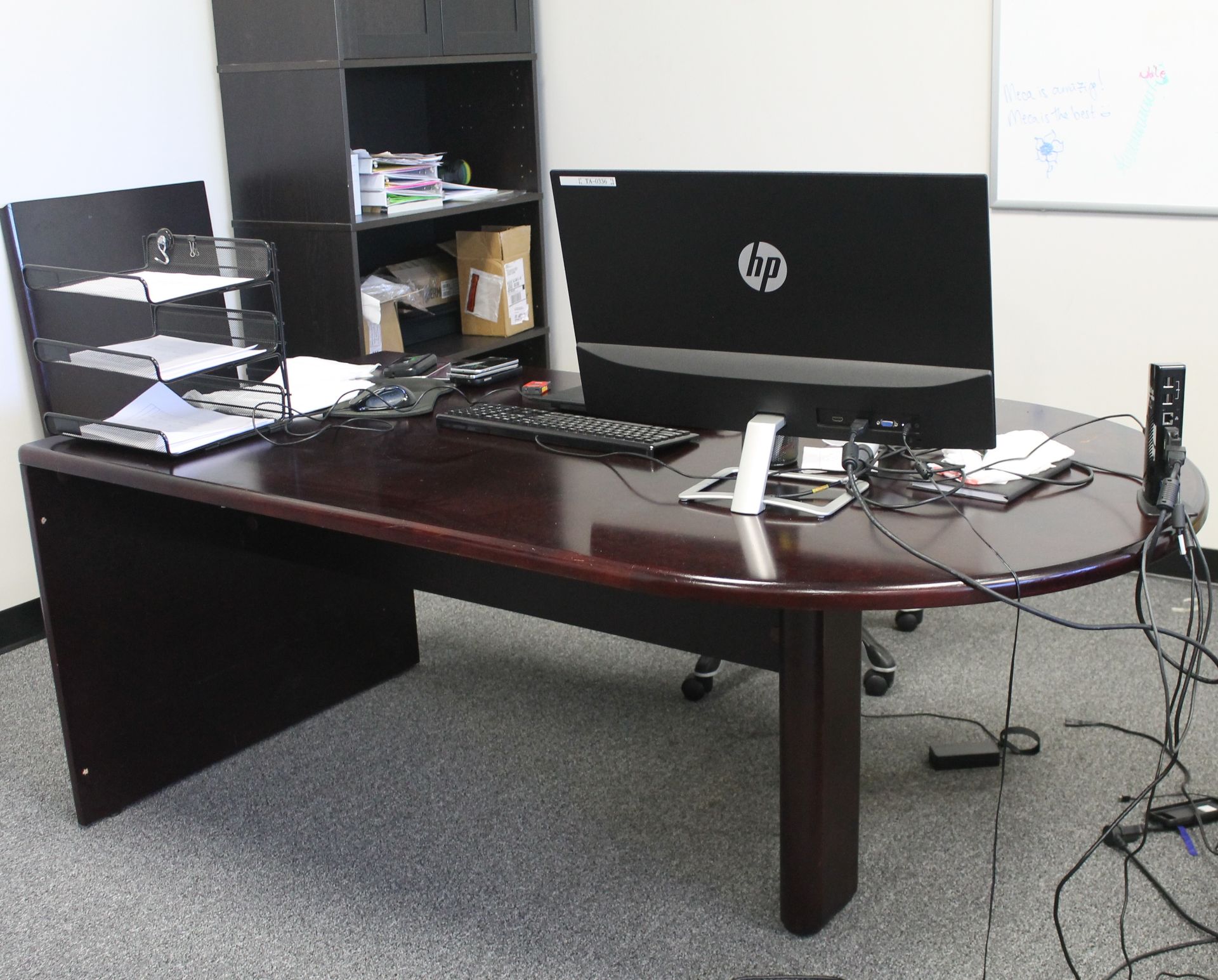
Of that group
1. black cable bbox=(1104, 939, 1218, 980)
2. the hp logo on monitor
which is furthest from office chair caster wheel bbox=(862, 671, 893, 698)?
the hp logo on monitor

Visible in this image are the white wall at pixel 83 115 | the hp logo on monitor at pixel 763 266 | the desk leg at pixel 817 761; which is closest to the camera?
the hp logo on monitor at pixel 763 266

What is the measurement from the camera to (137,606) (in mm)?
2271

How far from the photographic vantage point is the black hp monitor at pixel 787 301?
1.46 m

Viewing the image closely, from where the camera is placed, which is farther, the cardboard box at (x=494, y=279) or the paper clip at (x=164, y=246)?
the cardboard box at (x=494, y=279)

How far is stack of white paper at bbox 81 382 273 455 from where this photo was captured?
1.94 meters

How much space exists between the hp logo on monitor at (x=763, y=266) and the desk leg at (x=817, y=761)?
0.43 m

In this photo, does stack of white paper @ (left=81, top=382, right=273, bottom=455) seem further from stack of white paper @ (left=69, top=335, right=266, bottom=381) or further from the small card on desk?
the small card on desk

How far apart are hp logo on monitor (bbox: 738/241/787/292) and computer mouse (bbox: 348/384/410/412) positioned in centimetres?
77

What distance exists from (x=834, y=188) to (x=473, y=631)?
5.76 feet

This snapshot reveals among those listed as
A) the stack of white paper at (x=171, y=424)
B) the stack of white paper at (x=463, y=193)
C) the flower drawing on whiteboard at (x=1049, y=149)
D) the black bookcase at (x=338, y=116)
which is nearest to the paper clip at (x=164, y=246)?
the stack of white paper at (x=171, y=424)

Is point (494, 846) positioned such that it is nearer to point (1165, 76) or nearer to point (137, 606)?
point (137, 606)

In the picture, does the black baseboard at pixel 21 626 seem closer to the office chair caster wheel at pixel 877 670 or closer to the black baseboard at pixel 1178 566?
the office chair caster wheel at pixel 877 670

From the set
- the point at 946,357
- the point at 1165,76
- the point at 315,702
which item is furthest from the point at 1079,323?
the point at 315,702

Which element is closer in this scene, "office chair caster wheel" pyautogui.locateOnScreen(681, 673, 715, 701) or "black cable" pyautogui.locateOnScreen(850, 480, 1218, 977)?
"black cable" pyautogui.locateOnScreen(850, 480, 1218, 977)
